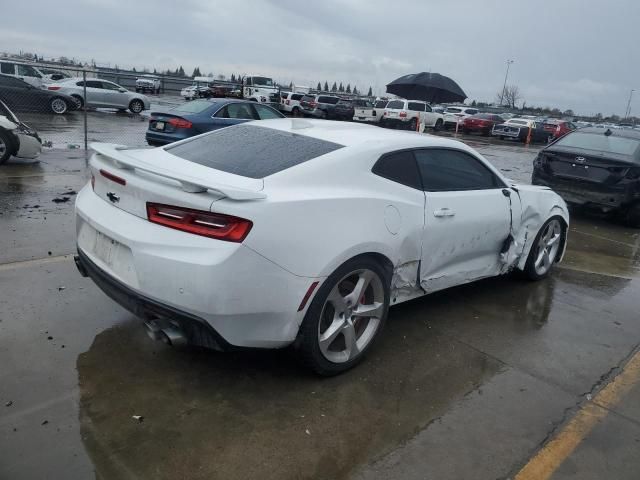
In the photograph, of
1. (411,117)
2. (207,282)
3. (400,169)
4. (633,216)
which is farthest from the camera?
(411,117)

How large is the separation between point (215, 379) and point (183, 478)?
830 millimetres

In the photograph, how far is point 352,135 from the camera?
373 centimetres

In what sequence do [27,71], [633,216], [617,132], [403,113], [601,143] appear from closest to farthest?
[633,216]
[601,143]
[617,132]
[27,71]
[403,113]

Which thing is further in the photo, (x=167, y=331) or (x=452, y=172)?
(x=452, y=172)

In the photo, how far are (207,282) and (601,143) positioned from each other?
335 inches

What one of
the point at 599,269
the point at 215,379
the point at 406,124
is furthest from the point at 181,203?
the point at 406,124

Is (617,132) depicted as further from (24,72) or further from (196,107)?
(24,72)

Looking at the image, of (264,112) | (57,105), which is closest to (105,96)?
(57,105)

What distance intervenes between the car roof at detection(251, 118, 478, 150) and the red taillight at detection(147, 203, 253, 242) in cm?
114

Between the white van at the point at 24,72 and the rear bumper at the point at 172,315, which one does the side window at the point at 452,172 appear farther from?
the white van at the point at 24,72

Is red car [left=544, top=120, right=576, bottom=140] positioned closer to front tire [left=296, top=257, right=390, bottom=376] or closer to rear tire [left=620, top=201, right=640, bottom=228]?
rear tire [left=620, top=201, right=640, bottom=228]

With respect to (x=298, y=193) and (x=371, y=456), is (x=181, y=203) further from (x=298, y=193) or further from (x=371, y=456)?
(x=371, y=456)

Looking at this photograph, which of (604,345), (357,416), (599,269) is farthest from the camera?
(599,269)

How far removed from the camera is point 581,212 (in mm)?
10023
